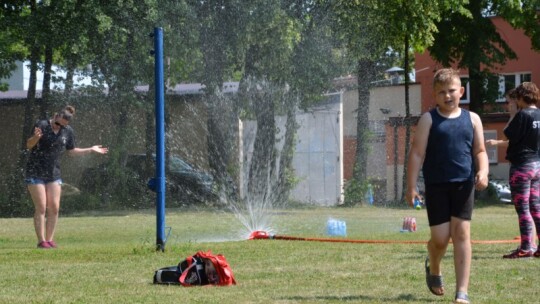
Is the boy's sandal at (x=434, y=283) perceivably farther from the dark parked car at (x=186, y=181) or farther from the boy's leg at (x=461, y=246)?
the dark parked car at (x=186, y=181)

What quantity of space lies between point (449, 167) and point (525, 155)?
3503 millimetres

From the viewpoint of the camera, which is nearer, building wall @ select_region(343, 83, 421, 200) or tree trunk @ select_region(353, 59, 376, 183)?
tree trunk @ select_region(353, 59, 376, 183)

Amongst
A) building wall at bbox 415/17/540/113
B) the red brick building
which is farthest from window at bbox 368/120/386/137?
building wall at bbox 415/17/540/113

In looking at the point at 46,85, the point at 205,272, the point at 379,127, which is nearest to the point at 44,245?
the point at 205,272

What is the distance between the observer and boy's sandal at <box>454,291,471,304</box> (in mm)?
6766

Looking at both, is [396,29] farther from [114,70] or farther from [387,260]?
[387,260]

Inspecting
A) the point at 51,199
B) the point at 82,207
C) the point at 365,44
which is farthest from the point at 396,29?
the point at 51,199

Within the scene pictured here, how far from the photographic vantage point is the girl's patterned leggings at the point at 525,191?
10312 mm

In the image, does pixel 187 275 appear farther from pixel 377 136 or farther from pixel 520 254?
pixel 377 136

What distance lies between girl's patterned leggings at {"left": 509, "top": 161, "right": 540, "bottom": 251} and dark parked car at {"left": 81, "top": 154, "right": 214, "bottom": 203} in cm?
1406

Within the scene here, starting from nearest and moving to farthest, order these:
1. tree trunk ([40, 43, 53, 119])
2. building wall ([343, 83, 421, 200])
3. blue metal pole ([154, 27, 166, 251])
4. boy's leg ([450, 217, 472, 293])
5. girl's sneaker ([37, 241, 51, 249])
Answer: boy's leg ([450, 217, 472, 293]) < blue metal pole ([154, 27, 166, 251]) < girl's sneaker ([37, 241, 51, 249]) < tree trunk ([40, 43, 53, 119]) < building wall ([343, 83, 421, 200])

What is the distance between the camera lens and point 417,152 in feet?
23.3

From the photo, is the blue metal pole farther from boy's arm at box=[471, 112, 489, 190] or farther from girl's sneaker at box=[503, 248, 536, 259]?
boy's arm at box=[471, 112, 489, 190]

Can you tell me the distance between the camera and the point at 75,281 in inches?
334
